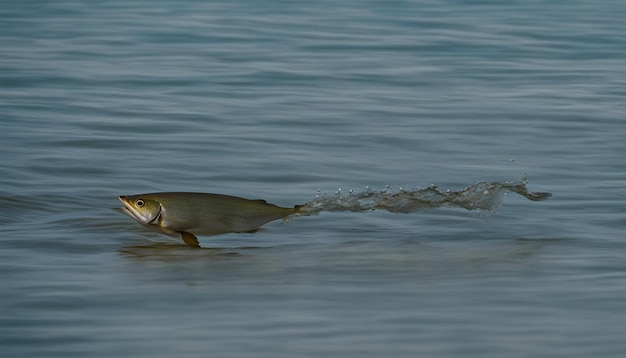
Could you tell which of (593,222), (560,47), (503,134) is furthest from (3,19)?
(593,222)

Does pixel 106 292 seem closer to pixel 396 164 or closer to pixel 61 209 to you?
pixel 61 209

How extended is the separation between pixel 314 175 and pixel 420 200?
6.61ft

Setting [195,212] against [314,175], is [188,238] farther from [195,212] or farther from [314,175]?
[314,175]

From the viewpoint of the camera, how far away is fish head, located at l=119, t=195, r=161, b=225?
26.1ft

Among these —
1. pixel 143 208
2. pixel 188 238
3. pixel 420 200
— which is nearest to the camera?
pixel 143 208

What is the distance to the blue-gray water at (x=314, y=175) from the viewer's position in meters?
6.67

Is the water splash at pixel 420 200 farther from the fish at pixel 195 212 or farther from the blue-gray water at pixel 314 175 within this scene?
the fish at pixel 195 212

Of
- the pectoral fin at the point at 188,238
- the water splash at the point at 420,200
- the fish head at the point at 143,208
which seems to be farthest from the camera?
the water splash at the point at 420,200

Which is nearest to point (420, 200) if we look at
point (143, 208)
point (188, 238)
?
point (188, 238)

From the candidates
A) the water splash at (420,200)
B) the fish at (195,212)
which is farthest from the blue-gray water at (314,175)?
the fish at (195,212)

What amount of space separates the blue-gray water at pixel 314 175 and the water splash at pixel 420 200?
113mm

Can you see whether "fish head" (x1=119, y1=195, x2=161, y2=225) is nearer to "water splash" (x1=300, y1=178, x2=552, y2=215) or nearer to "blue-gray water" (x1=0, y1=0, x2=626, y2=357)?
"blue-gray water" (x1=0, y1=0, x2=626, y2=357)

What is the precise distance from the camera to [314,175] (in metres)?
11.4

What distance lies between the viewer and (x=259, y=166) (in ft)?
38.3
